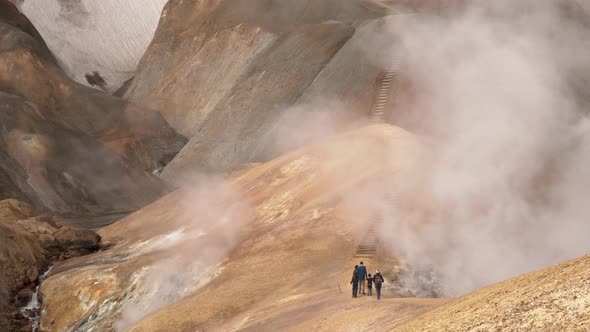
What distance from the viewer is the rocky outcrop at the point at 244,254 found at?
37.3 m

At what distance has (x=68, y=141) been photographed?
85500 mm

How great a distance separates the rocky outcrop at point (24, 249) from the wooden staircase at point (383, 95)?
713 inches

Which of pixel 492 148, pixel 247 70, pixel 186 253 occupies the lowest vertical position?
pixel 186 253

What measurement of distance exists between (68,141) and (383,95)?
1430 inches

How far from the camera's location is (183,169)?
8056 cm

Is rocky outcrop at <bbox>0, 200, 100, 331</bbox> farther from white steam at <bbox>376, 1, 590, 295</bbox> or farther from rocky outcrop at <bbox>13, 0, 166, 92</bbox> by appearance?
rocky outcrop at <bbox>13, 0, 166, 92</bbox>

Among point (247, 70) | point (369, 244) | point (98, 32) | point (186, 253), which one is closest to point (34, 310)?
point (186, 253)

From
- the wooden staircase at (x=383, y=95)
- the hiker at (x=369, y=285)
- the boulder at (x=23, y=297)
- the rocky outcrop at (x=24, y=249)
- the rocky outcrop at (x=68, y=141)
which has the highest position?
the rocky outcrop at (x=68, y=141)

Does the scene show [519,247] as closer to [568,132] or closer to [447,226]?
[447,226]

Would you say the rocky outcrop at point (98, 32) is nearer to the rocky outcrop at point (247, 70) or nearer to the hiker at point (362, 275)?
the rocky outcrop at point (247, 70)

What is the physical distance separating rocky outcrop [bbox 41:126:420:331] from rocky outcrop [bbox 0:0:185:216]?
70.6 ft

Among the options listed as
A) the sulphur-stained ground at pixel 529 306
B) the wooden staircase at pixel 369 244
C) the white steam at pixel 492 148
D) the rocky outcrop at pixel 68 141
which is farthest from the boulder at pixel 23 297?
the sulphur-stained ground at pixel 529 306

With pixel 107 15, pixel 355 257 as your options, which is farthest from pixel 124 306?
pixel 107 15

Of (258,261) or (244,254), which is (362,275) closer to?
(258,261)
